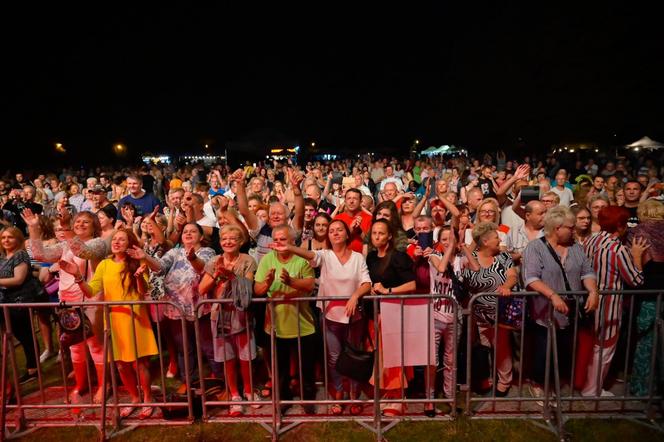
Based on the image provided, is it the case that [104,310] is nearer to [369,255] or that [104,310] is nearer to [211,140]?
[369,255]

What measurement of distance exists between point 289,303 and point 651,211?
12.4 ft

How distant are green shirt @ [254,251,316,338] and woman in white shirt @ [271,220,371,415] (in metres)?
0.14

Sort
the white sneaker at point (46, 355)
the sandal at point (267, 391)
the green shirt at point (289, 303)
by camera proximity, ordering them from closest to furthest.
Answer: the green shirt at point (289, 303) < the sandal at point (267, 391) < the white sneaker at point (46, 355)

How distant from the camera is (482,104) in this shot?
50750 mm

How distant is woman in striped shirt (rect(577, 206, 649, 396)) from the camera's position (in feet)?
13.9

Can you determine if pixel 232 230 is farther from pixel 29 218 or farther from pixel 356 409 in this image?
pixel 29 218

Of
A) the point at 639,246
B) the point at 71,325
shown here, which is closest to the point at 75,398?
the point at 71,325

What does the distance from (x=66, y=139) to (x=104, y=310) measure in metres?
38.8

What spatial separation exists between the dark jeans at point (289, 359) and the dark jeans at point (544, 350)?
7.42 ft

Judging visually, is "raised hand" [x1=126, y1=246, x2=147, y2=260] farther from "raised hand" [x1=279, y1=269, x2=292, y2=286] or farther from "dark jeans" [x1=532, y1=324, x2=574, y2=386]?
"dark jeans" [x1=532, y1=324, x2=574, y2=386]

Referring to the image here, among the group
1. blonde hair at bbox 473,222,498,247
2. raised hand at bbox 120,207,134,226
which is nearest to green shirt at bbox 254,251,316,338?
blonde hair at bbox 473,222,498,247

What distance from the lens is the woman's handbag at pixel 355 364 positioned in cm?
394

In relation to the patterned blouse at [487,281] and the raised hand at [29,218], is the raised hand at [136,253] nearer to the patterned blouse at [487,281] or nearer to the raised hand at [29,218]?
the raised hand at [29,218]

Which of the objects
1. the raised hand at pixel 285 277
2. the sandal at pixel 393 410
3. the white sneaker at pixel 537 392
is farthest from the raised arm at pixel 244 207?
the white sneaker at pixel 537 392
